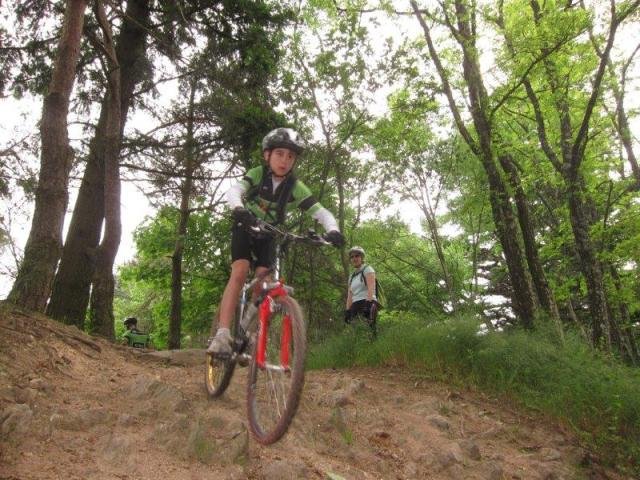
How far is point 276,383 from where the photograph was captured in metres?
3.66

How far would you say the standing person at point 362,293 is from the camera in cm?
831

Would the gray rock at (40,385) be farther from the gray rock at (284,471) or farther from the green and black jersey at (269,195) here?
the green and black jersey at (269,195)

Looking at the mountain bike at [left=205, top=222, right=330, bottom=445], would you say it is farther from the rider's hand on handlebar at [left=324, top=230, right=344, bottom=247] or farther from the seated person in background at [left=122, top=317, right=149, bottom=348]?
the seated person in background at [left=122, top=317, right=149, bottom=348]

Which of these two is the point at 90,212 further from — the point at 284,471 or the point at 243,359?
the point at 284,471

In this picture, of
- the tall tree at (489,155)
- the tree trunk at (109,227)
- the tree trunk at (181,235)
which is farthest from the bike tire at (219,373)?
the tree trunk at (181,235)

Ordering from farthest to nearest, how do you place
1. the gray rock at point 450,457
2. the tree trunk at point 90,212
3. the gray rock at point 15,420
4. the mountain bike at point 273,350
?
the tree trunk at point 90,212 < the gray rock at point 450,457 < the mountain bike at point 273,350 < the gray rock at point 15,420

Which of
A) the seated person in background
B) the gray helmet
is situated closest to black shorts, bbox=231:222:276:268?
the gray helmet

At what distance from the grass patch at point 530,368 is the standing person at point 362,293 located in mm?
269

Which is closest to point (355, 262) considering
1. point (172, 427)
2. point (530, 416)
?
point (530, 416)

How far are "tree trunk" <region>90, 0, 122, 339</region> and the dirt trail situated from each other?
1.80 m

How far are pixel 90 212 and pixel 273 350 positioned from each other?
8.07 m

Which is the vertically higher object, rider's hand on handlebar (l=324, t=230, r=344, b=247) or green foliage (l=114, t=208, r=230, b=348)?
green foliage (l=114, t=208, r=230, b=348)

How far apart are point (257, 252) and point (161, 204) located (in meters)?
9.40

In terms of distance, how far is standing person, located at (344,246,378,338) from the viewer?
8.31 meters
